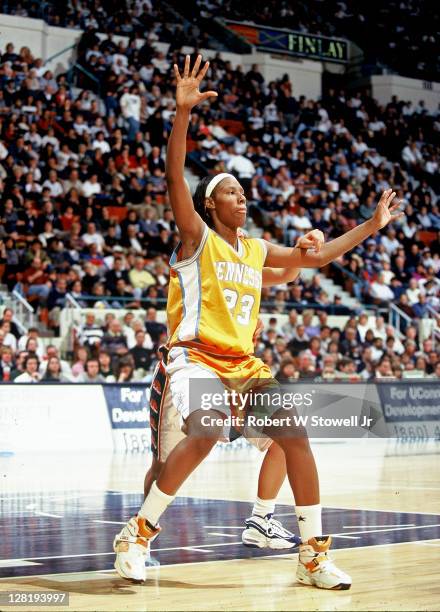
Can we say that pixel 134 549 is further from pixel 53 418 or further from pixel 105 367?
pixel 105 367

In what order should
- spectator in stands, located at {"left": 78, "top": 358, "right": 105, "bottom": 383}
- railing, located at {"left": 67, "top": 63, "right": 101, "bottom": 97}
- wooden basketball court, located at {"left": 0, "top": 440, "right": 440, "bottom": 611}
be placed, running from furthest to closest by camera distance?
railing, located at {"left": 67, "top": 63, "right": 101, "bottom": 97} < spectator in stands, located at {"left": 78, "top": 358, "right": 105, "bottom": 383} < wooden basketball court, located at {"left": 0, "top": 440, "right": 440, "bottom": 611}

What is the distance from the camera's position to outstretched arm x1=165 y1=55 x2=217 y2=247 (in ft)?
17.6

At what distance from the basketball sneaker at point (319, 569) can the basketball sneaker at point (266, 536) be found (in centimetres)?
120

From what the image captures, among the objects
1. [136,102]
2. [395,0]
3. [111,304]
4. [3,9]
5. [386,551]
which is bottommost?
[386,551]

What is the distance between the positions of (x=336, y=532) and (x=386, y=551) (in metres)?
0.99

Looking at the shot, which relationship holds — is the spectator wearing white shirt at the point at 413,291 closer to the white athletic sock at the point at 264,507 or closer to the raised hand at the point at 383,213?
the white athletic sock at the point at 264,507

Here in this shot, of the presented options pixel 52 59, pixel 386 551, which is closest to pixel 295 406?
pixel 386 551

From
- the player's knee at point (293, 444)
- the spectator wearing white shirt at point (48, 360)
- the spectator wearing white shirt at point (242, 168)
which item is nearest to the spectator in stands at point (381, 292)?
the spectator wearing white shirt at point (242, 168)

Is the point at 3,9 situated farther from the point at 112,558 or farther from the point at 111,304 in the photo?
the point at 112,558

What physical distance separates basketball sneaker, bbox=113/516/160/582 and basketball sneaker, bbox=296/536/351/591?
2.59 ft

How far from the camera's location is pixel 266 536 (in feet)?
22.1

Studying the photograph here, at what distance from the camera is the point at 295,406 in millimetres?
5840

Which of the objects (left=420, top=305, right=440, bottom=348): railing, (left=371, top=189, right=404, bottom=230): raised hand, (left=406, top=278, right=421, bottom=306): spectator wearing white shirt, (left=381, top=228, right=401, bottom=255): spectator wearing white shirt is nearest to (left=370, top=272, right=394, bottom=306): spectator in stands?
(left=406, top=278, right=421, bottom=306): spectator wearing white shirt

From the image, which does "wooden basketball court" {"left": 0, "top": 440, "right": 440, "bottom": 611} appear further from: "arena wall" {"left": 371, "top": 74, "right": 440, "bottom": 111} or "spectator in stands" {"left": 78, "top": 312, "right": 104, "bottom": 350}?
"arena wall" {"left": 371, "top": 74, "right": 440, "bottom": 111}
